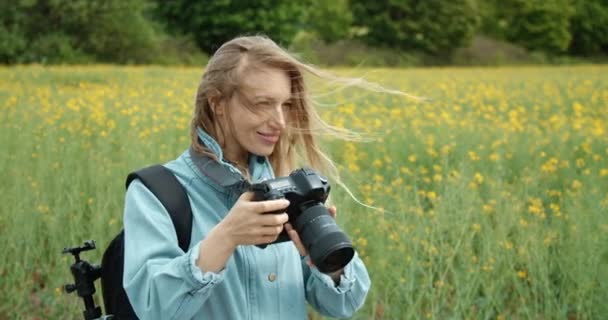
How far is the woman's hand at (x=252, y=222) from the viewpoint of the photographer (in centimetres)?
137

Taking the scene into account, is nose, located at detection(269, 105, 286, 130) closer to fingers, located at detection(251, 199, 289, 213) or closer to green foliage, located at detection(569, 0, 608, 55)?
fingers, located at detection(251, 199, 289, 213)

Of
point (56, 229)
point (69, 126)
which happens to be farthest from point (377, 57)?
point (56, 229)

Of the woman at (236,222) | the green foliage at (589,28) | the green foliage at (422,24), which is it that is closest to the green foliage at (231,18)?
the green foliage at (422,24)

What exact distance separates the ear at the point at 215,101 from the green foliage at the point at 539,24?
149 ft

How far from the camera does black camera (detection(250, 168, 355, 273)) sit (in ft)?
4.74

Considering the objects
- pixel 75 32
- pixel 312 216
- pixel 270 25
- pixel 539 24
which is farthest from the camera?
pixel 539 24

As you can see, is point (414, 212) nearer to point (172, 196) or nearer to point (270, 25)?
point (172, 196)

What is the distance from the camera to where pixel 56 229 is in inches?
141

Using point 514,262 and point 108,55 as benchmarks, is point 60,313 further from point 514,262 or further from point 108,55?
point 108,55

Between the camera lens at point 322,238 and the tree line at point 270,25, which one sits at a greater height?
the camera lens at point 322,238

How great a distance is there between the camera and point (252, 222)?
4.49 feet

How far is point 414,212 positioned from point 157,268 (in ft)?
7.68

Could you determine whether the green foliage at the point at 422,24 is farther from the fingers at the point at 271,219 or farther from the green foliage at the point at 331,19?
the fingers at the point at 271,219

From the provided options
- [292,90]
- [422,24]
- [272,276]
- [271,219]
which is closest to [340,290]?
[272,276]
